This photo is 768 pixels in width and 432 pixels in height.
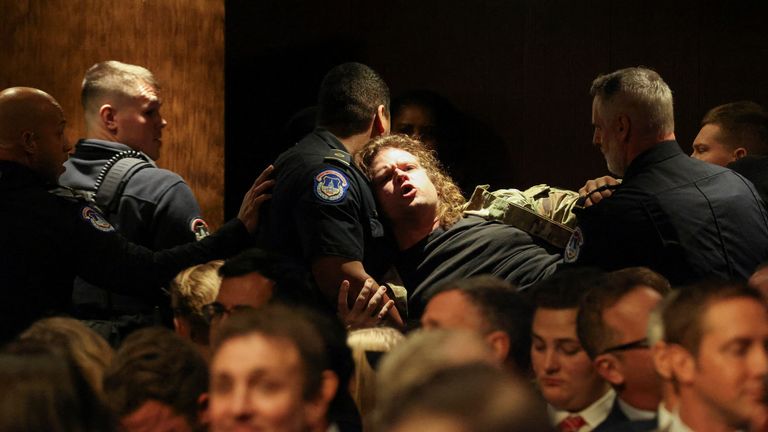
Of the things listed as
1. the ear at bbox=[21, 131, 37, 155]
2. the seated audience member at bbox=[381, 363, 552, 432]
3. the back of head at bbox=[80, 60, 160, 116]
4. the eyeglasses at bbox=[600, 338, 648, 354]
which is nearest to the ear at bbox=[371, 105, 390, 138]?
the back of head at bbox=[80, 60, 160, 116]

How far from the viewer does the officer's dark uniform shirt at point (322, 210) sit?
12.5 feet

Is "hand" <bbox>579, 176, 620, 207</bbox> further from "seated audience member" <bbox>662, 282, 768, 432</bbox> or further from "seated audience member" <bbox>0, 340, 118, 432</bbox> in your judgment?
"seated audience member" <bbox>0, 340, 118, 432</bbox>

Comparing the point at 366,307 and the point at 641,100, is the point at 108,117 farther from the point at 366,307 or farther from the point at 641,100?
the point at 641,100

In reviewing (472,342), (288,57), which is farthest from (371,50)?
(472,342)

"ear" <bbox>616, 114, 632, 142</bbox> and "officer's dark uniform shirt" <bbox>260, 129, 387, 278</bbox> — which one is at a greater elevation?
"ear" <bbox>616, 114, 632, 142</bbox>

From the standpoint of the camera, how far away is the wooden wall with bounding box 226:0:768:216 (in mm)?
5070

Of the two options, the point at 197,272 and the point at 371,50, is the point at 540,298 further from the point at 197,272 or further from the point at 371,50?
the point at 371,50

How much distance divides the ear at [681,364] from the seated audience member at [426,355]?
0.41m

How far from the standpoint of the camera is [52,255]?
3549mm

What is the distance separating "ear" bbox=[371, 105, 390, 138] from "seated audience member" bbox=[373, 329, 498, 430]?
6.82 ft

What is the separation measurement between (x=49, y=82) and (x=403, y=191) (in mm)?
1422

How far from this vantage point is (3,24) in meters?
4.30

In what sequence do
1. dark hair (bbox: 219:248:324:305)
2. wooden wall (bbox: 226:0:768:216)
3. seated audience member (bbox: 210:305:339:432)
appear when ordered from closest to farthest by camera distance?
seated audience member (bbox: 210:305:339:432) < dark hair (bbox: 219:248:324:305) < wooden wall (bbox: 226:0:768:216)

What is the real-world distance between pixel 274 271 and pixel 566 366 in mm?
910
